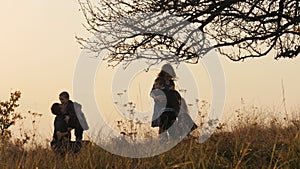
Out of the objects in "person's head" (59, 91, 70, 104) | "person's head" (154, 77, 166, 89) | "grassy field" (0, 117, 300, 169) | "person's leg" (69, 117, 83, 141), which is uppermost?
"person's head" (154, 77, 166, 89)

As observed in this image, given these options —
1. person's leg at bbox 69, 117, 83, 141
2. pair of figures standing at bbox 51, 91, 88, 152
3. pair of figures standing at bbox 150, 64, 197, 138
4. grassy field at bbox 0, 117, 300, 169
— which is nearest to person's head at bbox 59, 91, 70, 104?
pair of figures standing at bbox 51, 91, 88, 152

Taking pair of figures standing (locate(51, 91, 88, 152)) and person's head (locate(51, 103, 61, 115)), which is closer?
pair of figures standing (locate(51, 91, 88, 152))

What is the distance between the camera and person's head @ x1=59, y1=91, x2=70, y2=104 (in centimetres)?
849

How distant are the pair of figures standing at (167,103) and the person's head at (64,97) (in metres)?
1.30

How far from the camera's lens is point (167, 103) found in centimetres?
886

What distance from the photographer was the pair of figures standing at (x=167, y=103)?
28.8 feet

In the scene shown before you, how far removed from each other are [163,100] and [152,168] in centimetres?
335

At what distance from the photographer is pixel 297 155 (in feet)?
17.8

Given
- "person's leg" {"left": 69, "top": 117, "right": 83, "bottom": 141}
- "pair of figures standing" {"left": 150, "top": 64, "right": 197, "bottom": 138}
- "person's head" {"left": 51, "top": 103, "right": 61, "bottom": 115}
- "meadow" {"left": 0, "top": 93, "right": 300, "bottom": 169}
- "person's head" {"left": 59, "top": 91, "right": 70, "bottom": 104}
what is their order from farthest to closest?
"pair of figures standing" {"left": 150, "top": 64, "right": 197, "bottom": 138}
"person's head" {"left": 51, "top": 103, "right": 61, "bottom": 115}
"person's head" {"left": 59, "top": 91, "right": 70, "bottom": 104}
"person's leg" {"left": 69, "top": 117, "right": 83, "bottom": 141}
"meadow" {"left": 0, "top": 93, "right": 300, "bottom": 169}

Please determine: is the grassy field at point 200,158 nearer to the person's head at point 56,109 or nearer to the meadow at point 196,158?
the meadow at point 196,158

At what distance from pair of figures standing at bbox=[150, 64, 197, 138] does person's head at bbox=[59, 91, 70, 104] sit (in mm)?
1298

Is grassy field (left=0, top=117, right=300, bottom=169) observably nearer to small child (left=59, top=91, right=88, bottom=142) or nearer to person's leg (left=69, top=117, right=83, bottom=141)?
person's leg (left=69, top=117, right=83, bottom=141)

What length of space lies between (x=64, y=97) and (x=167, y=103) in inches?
63.2

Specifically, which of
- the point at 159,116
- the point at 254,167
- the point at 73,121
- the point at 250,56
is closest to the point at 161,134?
the point at 159,116
